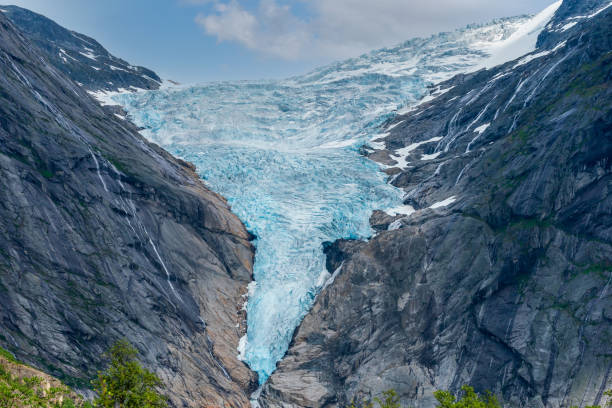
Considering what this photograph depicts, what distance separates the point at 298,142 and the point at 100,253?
50747mm

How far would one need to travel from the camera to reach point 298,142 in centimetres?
8806

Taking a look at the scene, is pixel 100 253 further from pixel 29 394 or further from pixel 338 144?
pixel 338 144

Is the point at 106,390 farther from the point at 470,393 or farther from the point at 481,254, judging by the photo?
the point at 481,254

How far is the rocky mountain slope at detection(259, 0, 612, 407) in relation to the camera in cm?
4047

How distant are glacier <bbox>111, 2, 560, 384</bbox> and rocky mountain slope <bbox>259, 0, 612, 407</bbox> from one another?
3254 millimetres

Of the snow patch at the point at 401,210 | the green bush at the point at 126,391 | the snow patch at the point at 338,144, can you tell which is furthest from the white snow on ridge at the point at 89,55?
the green bush at the point at 126,391

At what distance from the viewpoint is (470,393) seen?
79.5 ft

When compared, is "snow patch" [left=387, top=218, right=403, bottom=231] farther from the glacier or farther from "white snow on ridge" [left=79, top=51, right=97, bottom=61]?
"white snow on ridge" [left=79, top=51, right=97, bottom=61]

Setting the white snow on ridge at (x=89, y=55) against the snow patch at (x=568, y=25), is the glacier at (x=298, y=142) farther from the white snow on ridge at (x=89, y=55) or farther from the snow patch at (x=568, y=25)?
the white snow on ridge at (x=89, y=55)

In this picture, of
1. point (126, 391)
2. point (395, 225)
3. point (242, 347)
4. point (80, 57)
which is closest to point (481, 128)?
point (395, 225)

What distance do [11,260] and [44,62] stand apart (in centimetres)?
3417

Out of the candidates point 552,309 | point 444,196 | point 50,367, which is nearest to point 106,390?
point 50,367

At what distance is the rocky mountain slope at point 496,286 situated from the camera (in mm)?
40469

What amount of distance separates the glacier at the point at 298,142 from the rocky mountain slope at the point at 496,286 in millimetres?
3254
